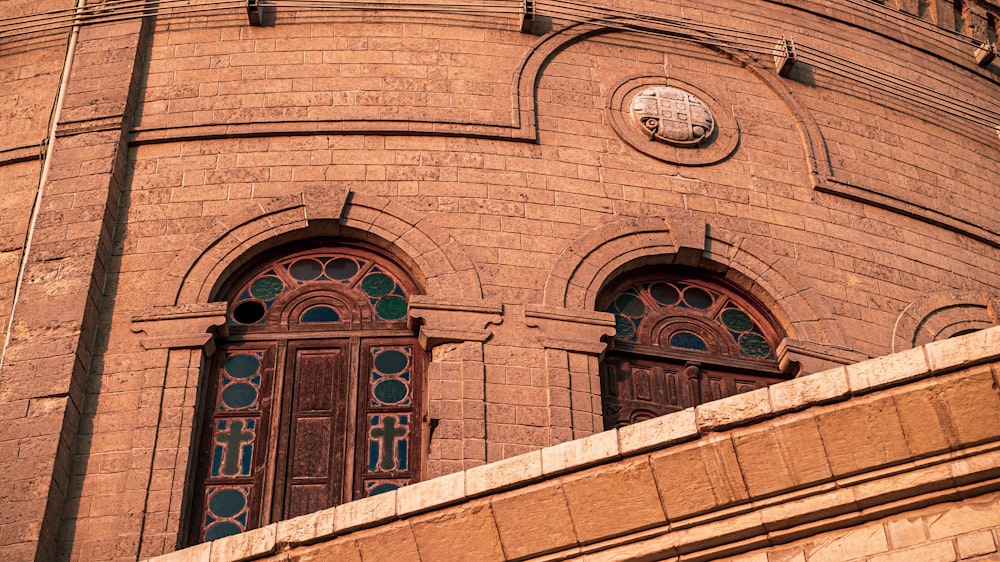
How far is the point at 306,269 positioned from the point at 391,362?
4.77 feet

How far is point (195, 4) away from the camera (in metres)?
17.6

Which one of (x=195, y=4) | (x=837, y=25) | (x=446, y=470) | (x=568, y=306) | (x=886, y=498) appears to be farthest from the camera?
(x=837, y=25)

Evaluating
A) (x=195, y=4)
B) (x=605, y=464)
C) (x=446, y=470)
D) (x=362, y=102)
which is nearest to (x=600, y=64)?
(x=362, y=102)

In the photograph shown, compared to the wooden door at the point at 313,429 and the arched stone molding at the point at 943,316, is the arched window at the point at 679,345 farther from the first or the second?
the wooden door at the point at 313,429

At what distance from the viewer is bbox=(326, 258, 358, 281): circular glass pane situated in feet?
51.4

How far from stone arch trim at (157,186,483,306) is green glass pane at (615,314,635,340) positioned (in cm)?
151

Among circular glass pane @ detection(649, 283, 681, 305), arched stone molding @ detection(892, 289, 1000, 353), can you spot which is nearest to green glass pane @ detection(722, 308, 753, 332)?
circular glass pane @ detection(649, 283, 681, 305)

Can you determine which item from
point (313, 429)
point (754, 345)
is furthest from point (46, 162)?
point (754, 345)

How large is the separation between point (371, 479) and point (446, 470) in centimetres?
80

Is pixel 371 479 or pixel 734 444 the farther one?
pixel 371 479

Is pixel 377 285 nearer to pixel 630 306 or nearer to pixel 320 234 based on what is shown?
pixel 320 234

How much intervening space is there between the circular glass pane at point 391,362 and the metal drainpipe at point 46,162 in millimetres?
3416

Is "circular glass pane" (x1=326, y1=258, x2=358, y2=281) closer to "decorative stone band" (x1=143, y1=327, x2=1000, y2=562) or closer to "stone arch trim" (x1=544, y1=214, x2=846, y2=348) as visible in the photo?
"stone arch trim" (x1=544, y1=214, x2=846, y2=348)

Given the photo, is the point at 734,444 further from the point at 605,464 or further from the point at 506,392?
the point at 506,392
